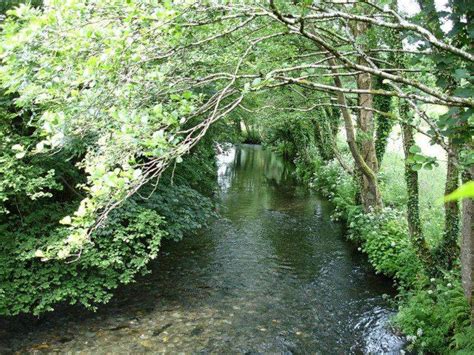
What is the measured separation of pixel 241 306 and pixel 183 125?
4362 millimetres

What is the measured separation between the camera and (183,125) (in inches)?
364

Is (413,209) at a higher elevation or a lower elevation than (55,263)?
higher

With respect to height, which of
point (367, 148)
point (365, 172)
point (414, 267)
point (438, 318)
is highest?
point (367, 148)

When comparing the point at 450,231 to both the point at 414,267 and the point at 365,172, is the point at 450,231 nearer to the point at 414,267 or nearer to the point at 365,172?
the point at 414,267

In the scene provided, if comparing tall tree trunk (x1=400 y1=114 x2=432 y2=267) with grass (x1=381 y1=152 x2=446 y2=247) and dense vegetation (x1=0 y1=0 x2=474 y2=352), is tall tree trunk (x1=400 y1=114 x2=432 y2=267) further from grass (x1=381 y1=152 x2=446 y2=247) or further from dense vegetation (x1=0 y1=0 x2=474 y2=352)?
grass (x1=381 y1=152 x2=446 y2=247)

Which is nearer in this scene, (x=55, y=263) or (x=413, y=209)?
(x=55, y=263)

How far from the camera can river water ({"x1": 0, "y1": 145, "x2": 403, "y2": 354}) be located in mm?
7430

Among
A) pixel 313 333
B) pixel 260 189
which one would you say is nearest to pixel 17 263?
pixel 313 333

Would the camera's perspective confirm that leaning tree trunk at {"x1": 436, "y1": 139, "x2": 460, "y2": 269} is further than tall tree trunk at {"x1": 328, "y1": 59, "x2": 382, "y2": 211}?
No

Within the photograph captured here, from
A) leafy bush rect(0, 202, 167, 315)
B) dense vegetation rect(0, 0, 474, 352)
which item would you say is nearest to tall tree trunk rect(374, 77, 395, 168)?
dense vegetation rect(0, 0, 474, 352)

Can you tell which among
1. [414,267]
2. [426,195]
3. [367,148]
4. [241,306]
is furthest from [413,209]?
[426,195]

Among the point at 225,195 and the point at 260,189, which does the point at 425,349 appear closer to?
the point at 225,195

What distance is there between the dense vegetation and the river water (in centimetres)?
66

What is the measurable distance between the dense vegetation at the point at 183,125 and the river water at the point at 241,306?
0.66m
